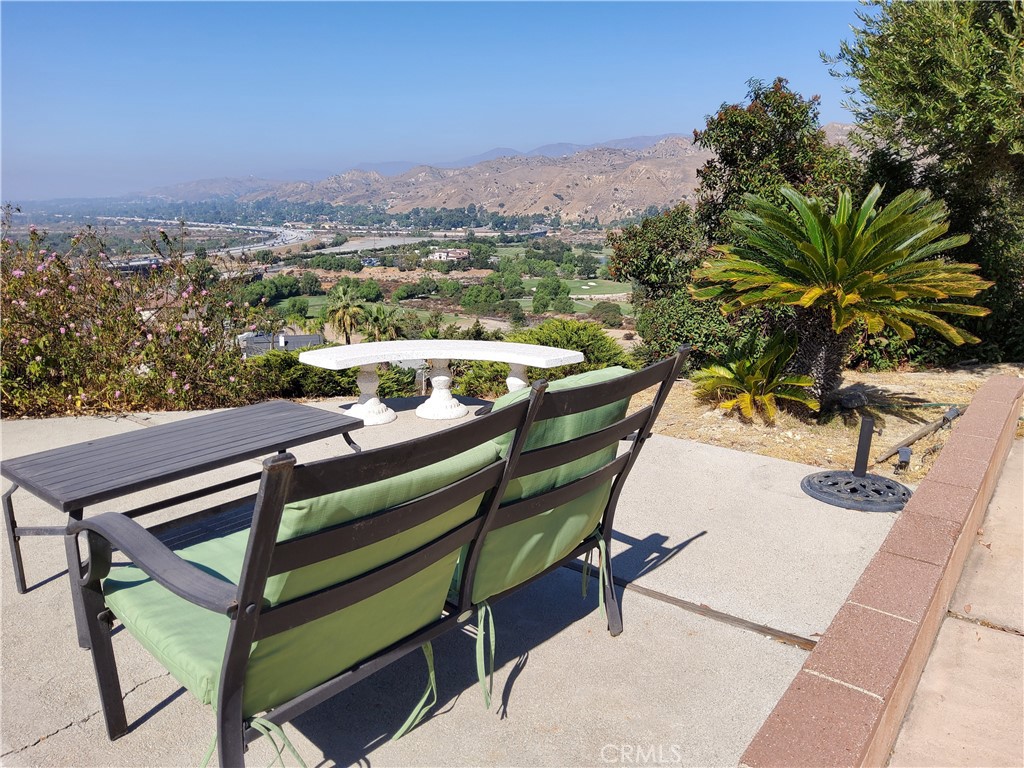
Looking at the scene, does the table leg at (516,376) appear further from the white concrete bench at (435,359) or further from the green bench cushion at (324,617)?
the green bench cushion at (324,617)

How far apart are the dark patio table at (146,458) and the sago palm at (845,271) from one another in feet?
12.8

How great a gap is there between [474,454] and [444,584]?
0.46m

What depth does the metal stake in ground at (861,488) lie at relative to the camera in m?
4.20

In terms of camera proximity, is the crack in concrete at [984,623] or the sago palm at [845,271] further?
the sago palm at [845,271]

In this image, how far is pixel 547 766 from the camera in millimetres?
2088

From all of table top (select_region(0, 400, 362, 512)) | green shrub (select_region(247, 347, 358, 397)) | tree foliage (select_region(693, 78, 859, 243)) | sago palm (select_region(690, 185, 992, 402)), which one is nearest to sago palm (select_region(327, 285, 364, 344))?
tree foliage (select_region(693, 78, 859, 243))

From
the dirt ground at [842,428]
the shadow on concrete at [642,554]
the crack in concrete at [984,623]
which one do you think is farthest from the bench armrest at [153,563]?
the dirt ground at [842,428]

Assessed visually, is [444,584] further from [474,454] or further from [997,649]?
[997,649]

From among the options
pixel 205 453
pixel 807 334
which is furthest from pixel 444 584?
pixel 807 334

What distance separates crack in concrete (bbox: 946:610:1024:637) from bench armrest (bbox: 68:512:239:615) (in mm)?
3116

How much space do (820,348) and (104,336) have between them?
642 cm

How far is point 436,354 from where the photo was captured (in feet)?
20.1

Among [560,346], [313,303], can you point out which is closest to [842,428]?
[560,346]

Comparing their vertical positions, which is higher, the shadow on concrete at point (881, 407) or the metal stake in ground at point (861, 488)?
the metal stake in ground at point (861, 488)
